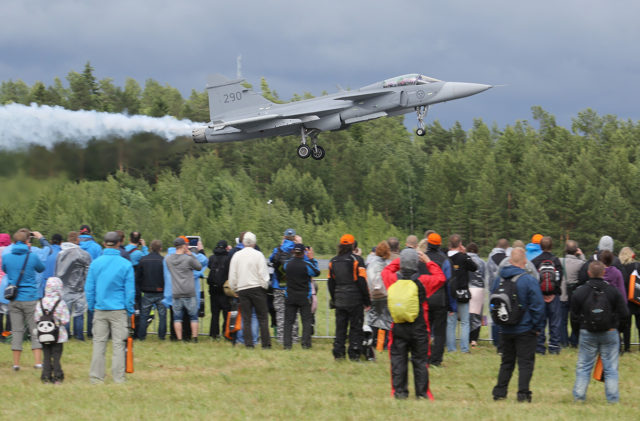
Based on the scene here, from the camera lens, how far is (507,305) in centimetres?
831

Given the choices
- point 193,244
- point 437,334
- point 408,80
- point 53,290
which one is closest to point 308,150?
point 408,80

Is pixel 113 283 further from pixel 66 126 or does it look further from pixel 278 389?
pixel 66 126

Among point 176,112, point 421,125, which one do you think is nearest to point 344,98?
point 421,125

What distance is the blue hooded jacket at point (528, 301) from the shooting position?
8344 mm

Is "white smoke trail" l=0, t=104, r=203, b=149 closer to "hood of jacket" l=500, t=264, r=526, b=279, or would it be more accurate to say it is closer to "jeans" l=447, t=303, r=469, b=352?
"jeans" l=447, t=303, r=469, b=352

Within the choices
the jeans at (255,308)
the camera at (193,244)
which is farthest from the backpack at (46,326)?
the camera at (193,244)

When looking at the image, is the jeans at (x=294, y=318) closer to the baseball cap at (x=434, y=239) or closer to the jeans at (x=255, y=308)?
the jeans at (x=255, y=308)

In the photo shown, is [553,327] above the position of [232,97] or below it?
below

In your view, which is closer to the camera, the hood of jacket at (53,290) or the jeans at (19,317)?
the hood of jacket at (53,290)

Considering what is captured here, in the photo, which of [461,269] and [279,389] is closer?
[279,389]

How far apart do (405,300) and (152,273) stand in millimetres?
6502

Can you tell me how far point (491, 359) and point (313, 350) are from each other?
2.89 meters

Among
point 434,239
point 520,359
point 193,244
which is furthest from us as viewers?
point 193,244

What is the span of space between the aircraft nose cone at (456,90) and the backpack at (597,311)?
55.1ft
